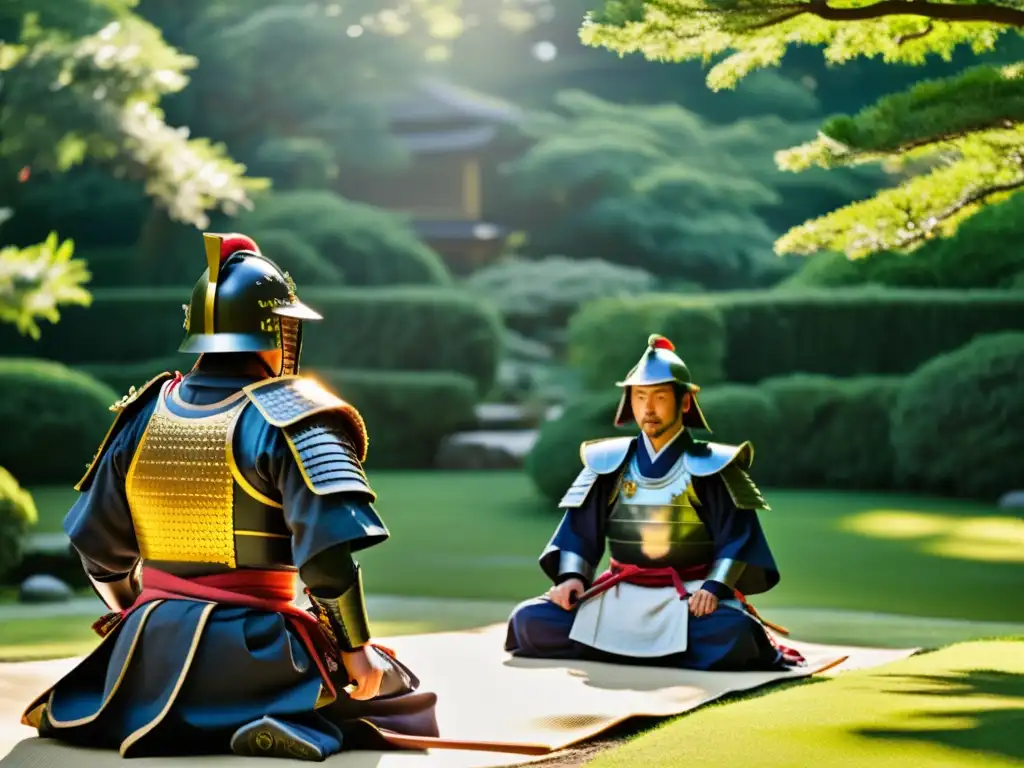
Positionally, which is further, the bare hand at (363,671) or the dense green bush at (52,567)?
the dense green bush at (52,567)

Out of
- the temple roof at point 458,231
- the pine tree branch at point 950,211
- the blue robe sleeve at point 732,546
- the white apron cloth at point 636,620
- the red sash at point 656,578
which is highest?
the temple roof at point 458,231

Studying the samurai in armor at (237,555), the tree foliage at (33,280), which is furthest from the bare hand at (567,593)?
the tree foliage at (33,280)

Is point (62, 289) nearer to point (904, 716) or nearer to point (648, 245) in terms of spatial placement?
point (904, 716)

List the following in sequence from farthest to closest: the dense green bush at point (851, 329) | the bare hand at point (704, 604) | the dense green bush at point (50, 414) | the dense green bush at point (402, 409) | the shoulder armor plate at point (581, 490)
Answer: the dense green bush at point (402, 409)
the dense green bush at point (851, 329)
the dense green bush at point (50, 414)
the shoulder armor plate at point (581, 490)
the bare hand at point (704, 604)

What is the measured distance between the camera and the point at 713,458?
612cm

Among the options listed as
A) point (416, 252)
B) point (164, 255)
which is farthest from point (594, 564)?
point (164, 255)

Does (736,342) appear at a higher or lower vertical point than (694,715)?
higher

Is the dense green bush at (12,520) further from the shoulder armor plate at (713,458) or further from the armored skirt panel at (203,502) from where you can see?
the armored skirt panel at (203,502)

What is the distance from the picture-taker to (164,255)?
23.8 meters

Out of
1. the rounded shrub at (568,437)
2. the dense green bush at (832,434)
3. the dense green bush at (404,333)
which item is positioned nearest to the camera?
the rounded shrub at (568,437)

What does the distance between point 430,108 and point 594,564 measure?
2439cm

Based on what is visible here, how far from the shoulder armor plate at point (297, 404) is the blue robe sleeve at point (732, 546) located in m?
2.11

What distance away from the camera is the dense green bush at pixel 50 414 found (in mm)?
14281

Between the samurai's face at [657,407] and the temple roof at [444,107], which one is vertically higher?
the temple roof at [444,107]
